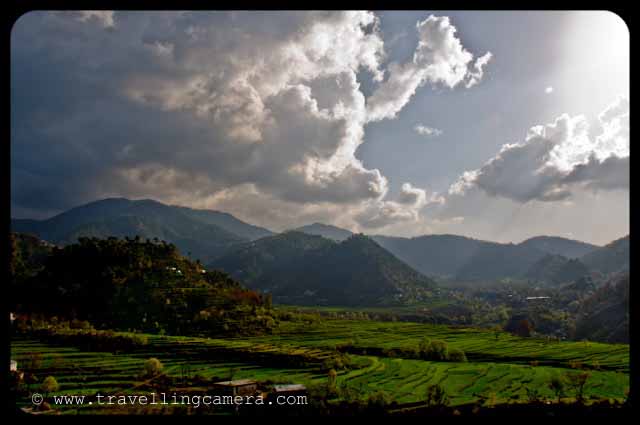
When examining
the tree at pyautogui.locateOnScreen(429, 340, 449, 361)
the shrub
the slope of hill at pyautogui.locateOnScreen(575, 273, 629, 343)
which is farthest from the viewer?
the slope of hill at pyautogui.locateOnScreen(575, 273, 629, 343)

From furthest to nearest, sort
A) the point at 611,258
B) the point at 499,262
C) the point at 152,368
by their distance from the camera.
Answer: the point at 499,262, the point at 611,258, the point at 152,368

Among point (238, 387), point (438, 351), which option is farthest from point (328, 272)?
point (238, 387)

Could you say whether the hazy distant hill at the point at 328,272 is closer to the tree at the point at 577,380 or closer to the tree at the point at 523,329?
the tree at the point at 523,329

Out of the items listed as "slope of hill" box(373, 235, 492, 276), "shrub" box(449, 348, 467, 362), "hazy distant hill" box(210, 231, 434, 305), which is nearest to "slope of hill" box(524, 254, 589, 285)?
"slope of hill" box(373, 235, 492, 276)

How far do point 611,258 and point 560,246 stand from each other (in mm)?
76190

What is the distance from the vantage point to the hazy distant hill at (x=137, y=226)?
418 ft

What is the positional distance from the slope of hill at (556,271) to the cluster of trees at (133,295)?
91.5 meters

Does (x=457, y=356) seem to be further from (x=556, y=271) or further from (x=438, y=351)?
(x=556, y=271)

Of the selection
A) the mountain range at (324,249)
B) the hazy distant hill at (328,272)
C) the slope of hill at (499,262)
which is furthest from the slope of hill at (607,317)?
the slope of hill at (499,262)

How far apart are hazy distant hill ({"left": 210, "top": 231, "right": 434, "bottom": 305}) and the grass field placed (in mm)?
50647

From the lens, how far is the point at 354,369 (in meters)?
14.8

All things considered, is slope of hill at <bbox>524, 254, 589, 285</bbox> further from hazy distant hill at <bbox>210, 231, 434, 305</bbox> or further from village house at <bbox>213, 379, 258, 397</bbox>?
village house at <bbox>213, 379, 258, 397</bbox>

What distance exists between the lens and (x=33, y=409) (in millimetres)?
5805

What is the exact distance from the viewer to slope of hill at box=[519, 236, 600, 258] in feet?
550
